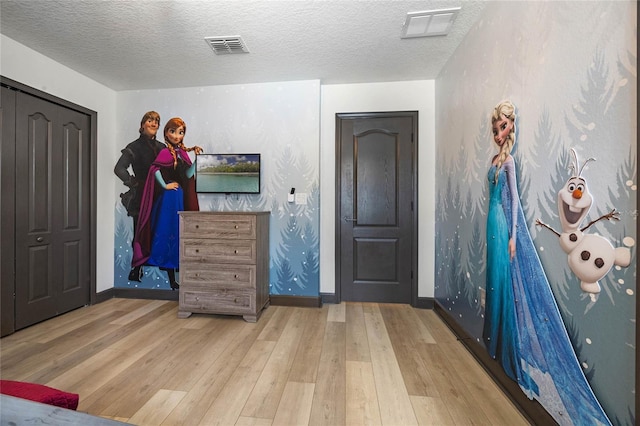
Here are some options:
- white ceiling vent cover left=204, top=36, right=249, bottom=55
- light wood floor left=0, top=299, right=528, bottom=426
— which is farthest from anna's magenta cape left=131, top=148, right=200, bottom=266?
white ceiling vent cover left=204, top=36, right=249, bottom=55

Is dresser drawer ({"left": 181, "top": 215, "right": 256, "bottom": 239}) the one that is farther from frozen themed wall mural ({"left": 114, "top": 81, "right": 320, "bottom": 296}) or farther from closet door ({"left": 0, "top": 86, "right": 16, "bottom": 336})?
closet door ({"left": 0, "top": 86, "right": 16, "bottom": 336})

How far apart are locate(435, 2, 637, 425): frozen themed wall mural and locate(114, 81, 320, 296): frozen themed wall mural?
5.43 feet

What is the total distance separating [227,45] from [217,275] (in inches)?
82.1

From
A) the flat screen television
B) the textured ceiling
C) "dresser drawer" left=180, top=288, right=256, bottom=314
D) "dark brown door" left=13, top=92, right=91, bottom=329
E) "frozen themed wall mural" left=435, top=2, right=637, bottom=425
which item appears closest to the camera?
"frozen themed wall mural" left=435, top=2, right=637, bottom=425

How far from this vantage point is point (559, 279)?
1.24 meters

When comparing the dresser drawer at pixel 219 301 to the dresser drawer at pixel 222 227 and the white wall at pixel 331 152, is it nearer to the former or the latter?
the dresser drawer at pixel 222 227

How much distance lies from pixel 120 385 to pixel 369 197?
102 inches

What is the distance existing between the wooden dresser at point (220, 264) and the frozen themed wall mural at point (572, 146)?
191cm

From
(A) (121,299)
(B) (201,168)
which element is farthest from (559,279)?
(A) (121,299)

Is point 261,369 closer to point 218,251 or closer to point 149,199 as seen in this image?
point 218,251

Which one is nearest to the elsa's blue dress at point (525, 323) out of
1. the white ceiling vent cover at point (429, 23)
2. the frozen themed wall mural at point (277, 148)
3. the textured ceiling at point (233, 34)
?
the white ceiling vent cover at point (429, 23)

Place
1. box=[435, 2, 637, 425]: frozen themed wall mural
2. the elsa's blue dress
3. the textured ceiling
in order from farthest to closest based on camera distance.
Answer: the textured ceiling, the elsa's blue dress, box=[435, 2, 637, 425]: frozen themed wall mural

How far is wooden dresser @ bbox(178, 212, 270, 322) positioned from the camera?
8.73 ft

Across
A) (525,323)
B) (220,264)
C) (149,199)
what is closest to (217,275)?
(220,264)
